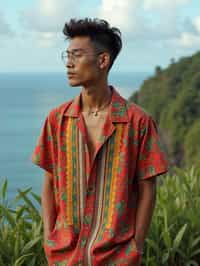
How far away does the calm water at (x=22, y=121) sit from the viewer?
48841 mm

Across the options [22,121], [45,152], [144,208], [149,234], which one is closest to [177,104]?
[22,121]

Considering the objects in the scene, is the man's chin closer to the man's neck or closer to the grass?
the man's neck

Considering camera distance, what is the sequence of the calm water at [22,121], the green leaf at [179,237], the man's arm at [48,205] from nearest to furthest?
the man's arm at [48,205], the green leaf at [179,237], the calm water at [22,121]

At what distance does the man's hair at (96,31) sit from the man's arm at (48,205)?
1.76 ft

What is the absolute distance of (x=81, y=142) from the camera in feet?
7.79

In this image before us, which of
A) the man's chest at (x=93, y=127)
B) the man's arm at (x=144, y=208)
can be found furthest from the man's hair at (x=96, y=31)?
the man's arm at (x=144, y=208)

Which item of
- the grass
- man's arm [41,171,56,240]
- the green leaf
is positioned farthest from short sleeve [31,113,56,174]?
the green leaf

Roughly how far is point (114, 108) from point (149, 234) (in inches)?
62.2

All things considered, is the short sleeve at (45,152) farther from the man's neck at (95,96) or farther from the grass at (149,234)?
the grass at (149,234)

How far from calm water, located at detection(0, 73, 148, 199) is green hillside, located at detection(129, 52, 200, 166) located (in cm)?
275

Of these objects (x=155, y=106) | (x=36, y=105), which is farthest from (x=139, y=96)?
(x=36, y=105)

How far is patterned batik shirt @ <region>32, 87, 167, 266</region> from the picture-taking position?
2312 millimetres

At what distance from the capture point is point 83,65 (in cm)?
232

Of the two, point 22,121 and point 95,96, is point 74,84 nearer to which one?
point 95,96
